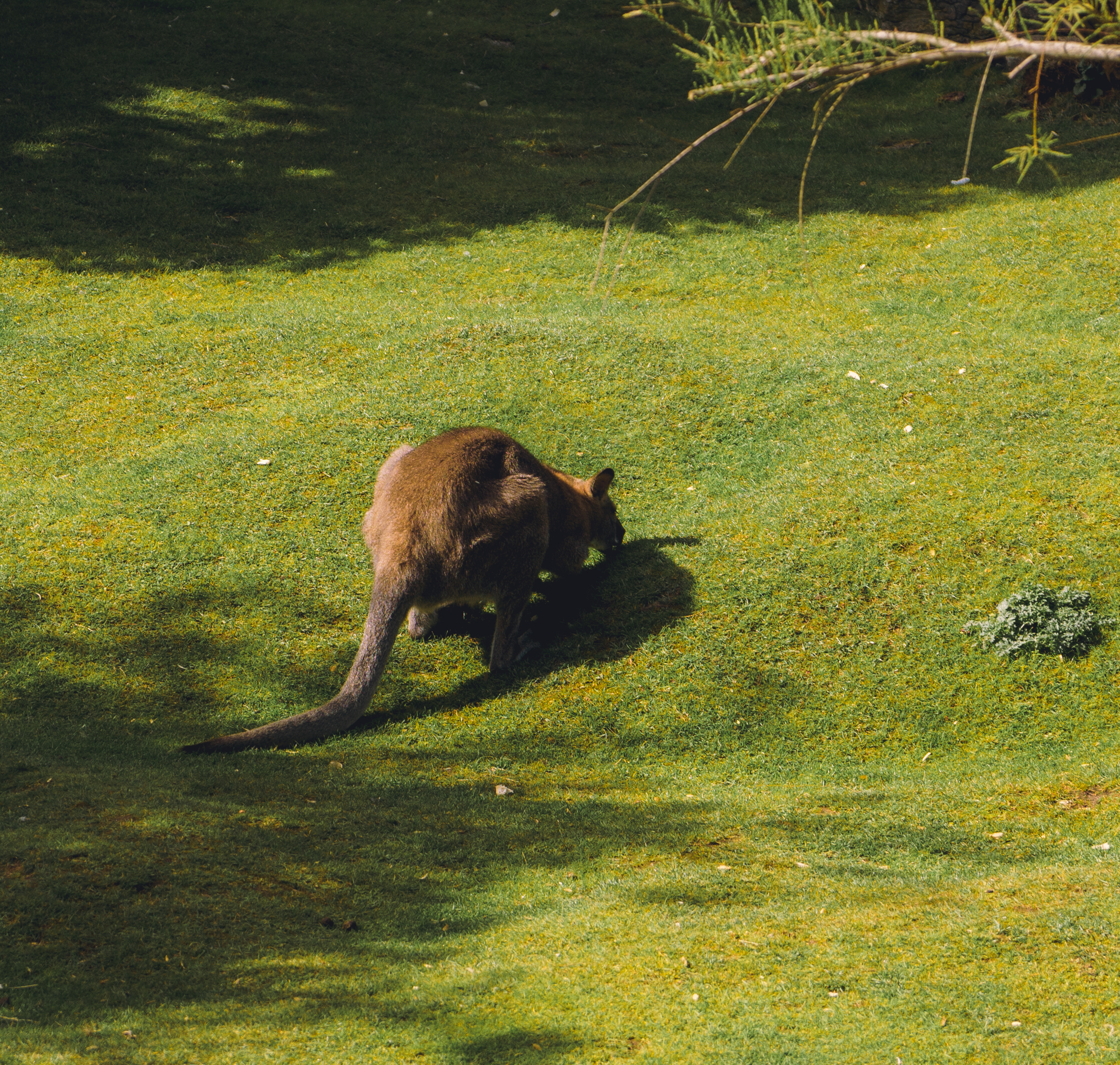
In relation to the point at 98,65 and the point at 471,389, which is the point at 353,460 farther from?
the point at 98,65

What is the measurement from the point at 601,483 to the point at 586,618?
1.09m

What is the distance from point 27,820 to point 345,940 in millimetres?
1831

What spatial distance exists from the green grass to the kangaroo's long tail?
0.40 feet

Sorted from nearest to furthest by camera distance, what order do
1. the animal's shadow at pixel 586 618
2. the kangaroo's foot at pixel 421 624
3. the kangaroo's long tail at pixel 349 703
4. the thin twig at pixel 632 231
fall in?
the thin twig at pixel 632 231
the kangaroo's long tail at pixel 349 703
the animal's shadow at pixel 586 618
the kangaroo's foot at pixel 421 624

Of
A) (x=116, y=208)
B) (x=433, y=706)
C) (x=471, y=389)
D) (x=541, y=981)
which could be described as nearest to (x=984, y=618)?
(x=433, y=706)

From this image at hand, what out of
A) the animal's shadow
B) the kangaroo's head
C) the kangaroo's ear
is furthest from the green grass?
the kangaroo's ear

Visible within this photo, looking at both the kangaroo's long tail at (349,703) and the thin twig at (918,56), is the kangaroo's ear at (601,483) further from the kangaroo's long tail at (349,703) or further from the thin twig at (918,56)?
the thin twig at (918,56)

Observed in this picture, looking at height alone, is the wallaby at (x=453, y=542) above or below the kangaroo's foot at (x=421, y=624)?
above

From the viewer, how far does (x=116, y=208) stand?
16109mm

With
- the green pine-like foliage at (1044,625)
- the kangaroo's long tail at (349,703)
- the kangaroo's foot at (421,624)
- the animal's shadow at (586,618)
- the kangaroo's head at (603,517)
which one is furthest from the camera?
the kangaroo's head at (603,517)

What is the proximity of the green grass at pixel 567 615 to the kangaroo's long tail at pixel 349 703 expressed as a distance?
123 millimetres

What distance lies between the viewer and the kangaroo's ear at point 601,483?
8617mm

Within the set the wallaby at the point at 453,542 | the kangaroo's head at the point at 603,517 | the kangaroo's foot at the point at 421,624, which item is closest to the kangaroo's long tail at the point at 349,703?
the wallaby at the point at 453,542

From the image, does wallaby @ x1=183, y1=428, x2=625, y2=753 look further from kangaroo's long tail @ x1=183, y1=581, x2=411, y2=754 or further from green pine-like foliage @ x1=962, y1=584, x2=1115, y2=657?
green pine-like foliage @ x1=962, y1=584, x2=1115, y2=657
